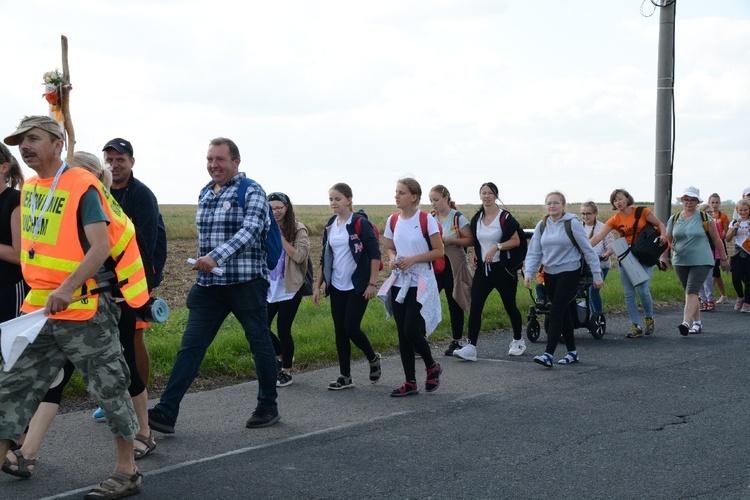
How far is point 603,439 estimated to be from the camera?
6.50m

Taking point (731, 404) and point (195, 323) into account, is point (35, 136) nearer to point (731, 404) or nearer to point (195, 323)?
point (195, 323)

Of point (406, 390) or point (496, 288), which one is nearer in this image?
point (406, 390)

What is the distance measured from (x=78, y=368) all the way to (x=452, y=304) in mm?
6123

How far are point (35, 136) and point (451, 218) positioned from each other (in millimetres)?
6380

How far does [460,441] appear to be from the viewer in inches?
254

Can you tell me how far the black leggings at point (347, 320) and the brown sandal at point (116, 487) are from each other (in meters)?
3.40

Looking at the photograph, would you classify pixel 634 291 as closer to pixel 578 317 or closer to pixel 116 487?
pixel 578 317

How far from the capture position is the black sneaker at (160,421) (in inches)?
255

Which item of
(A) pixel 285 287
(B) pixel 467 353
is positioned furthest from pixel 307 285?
(B) pixel 467 353

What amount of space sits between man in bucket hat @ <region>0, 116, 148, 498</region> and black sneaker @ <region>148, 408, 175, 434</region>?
1.24 m

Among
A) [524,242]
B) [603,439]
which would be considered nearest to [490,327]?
[524,242]

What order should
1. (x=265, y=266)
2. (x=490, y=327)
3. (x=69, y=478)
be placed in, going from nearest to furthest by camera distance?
(x=69, y=478) < (x=265, y=266) < (x=490, y=327)

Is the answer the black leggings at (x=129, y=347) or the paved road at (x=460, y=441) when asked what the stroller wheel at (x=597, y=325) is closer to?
the paved road at (x=460, y=441)

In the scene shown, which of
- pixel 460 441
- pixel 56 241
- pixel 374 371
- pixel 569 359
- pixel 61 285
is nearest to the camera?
pixel 61 285
